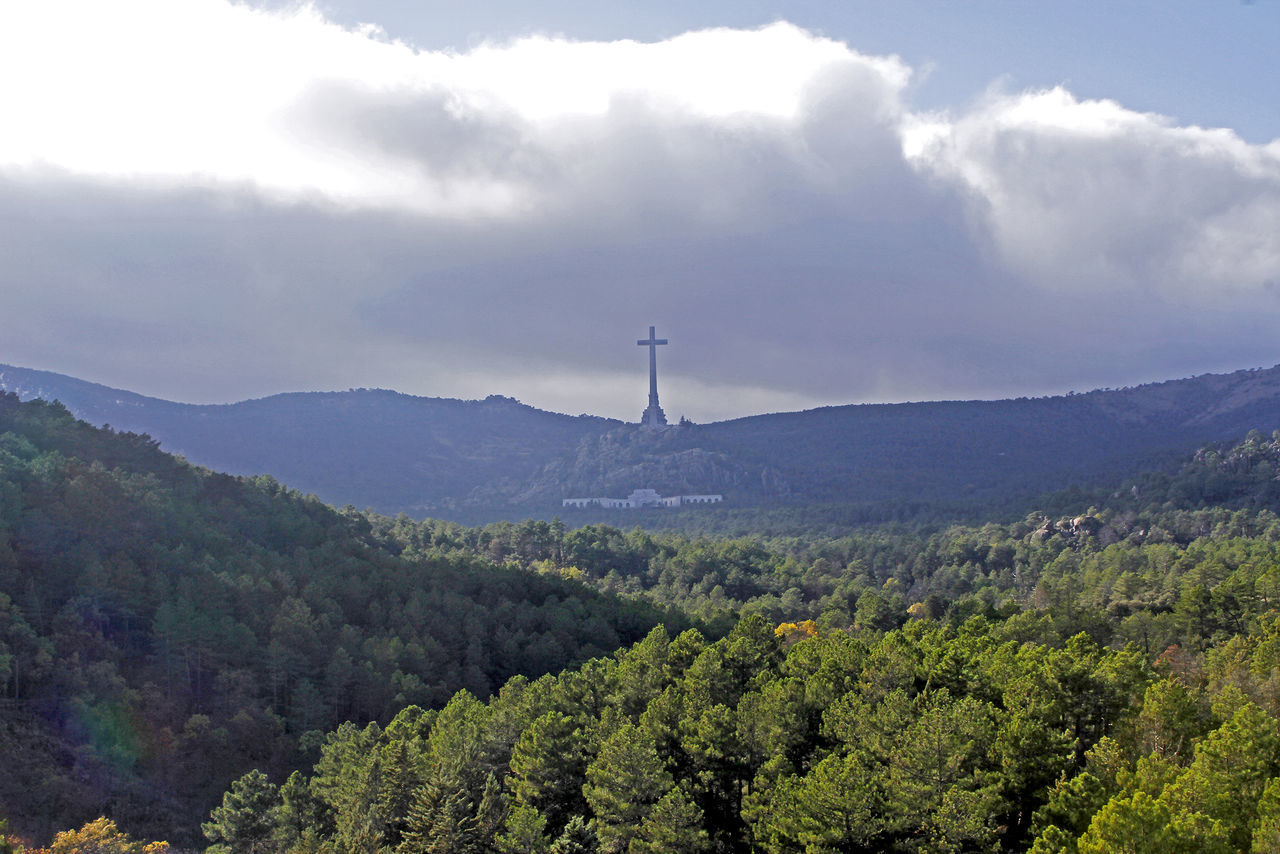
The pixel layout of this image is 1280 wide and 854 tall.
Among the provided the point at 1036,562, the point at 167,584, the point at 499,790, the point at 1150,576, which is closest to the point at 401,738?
the point at 499,790

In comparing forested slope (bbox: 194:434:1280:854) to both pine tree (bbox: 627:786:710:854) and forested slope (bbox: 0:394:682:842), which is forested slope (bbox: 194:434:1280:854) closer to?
pine tree (bbox: 627:786:710:854)

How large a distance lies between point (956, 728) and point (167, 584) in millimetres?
Answer: 65582

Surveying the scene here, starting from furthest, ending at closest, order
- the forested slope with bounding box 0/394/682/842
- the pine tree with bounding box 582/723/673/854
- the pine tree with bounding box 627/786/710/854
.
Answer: the forested slope with bounding box 0/394/682/842 < the pine tree with bounding box 582/723/673/854 < the pine tree with bounding box 627/786/710/854

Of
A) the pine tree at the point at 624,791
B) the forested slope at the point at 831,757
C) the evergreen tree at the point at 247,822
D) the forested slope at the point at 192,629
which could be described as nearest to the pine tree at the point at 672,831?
the forested slope at the point at 831,757

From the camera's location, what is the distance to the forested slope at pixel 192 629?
7394cm

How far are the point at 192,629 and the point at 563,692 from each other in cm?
3695

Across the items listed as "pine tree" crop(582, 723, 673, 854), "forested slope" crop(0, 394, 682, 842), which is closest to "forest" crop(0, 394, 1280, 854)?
"pine tree" crop(582, 723, 673, 854)

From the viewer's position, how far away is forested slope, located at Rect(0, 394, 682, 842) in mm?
73938

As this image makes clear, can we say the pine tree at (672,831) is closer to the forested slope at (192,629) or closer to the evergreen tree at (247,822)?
the evergreen tree at (247,822)

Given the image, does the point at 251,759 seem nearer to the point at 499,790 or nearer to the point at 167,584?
the point at 167,584

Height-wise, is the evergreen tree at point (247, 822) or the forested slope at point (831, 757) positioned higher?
the forested slope at point (831, 757)

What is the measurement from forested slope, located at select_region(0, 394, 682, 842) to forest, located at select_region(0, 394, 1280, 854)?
26 centimetres

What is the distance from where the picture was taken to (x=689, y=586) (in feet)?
496

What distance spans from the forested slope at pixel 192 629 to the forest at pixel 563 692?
10.2 inches
